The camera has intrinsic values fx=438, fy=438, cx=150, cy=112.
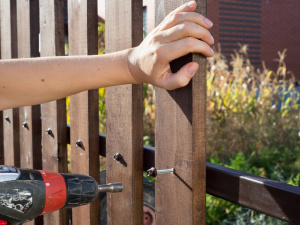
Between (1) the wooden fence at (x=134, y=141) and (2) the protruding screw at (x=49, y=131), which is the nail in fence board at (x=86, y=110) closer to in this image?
(1) the wooden fence at (x=134, y=141)

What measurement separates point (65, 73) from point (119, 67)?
157mm

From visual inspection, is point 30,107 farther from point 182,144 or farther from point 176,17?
point 176,17

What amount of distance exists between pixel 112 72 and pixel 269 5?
18.0m

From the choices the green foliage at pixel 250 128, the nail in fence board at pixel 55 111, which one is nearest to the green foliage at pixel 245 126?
the green foliage at pixel 250 128

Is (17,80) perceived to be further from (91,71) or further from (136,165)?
(136,165)

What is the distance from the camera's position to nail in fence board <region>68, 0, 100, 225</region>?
170 cm

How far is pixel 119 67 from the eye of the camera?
121 cm

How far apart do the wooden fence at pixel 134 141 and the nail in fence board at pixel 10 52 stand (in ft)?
0.89

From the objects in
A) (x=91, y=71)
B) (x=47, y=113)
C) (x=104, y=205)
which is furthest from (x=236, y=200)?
(x=47, y=113)

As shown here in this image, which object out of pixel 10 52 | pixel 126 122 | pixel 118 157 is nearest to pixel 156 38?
pixel 126 122

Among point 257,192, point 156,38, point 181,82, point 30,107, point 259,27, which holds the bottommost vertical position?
point 257,192

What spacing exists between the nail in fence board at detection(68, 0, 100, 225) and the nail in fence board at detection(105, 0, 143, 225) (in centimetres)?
→ 19

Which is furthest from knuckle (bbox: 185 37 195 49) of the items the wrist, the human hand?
the wrist

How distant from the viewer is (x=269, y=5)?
17984mm
